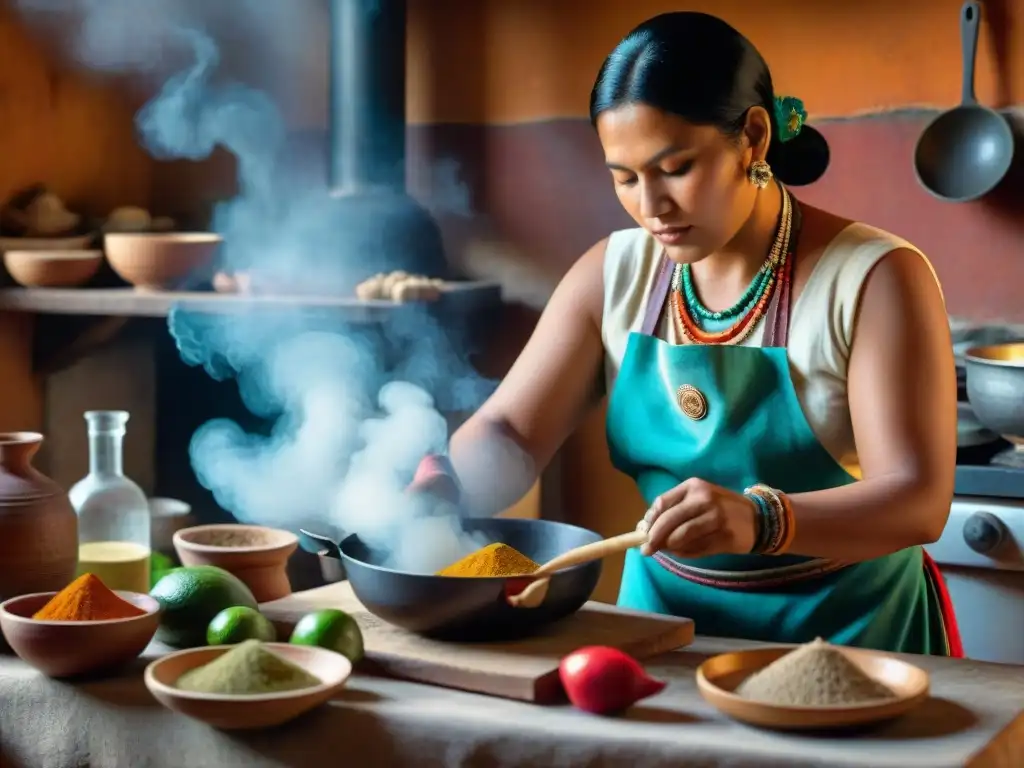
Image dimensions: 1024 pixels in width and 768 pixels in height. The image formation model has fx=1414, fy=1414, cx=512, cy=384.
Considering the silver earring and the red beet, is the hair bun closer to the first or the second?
the silver earring

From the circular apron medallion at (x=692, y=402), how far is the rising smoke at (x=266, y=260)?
2.40ft

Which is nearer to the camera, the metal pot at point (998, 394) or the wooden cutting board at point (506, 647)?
the wooden cutting board at point (506, 647)

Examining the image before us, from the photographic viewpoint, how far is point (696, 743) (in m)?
1.31

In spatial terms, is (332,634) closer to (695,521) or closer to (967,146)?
(695,521)

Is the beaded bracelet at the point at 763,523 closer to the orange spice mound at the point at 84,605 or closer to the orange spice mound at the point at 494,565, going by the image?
the orange spice mound at the point at 494,565

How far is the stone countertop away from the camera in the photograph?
130cm

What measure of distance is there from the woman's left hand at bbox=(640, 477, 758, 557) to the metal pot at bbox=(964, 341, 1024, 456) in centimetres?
122

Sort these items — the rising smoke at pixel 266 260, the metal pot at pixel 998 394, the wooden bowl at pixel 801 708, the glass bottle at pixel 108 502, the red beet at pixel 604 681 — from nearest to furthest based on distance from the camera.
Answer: the wooden bowl at pixel 801 708, the red beet at pixel 604 681, the glass bottle at pixel 108 502, the metal pot at pixel 998 394, the rising smoke at pixel 266 260

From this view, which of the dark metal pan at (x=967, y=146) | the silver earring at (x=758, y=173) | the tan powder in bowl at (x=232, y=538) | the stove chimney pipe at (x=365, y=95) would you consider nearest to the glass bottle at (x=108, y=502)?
the tan powder in bowl at (x=232, y=538)

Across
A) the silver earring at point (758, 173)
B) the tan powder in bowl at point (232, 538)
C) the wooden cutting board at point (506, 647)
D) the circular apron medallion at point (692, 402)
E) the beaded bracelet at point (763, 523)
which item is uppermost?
the silver earring at point (758, 173)

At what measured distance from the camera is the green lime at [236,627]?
1552mm

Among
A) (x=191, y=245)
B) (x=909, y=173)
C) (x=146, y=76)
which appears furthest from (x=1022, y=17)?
(x=146, y=76)

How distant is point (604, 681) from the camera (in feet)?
4.57

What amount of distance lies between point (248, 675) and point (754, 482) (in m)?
0.84
